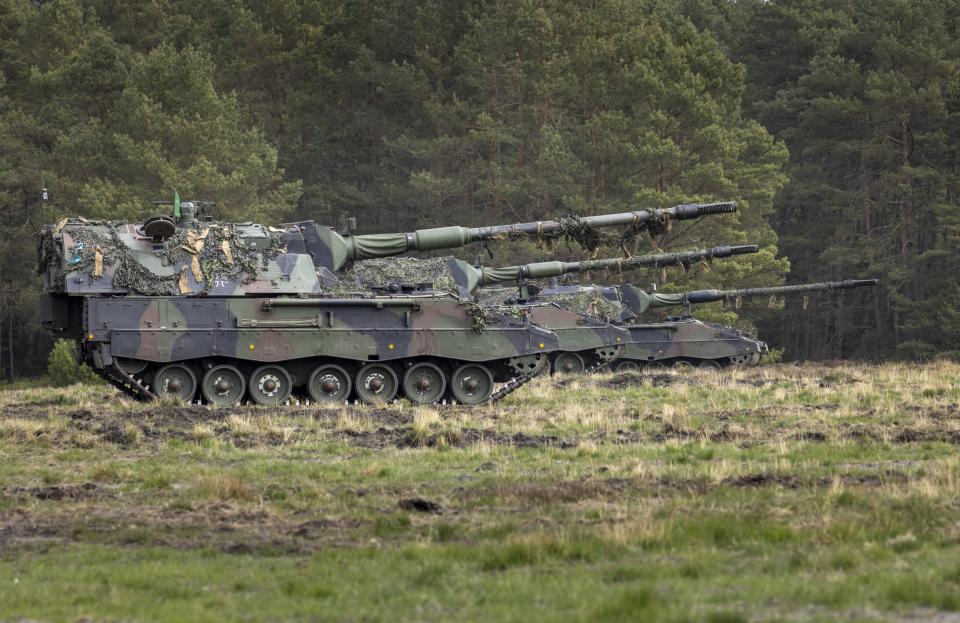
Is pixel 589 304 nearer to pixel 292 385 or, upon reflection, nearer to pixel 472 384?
pixel 472 384

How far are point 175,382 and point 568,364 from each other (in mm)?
14125

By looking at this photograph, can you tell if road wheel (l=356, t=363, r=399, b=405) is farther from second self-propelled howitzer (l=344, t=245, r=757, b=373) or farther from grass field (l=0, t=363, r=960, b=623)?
second self-propelled howitzer (l=344, t=245, r=757, b=373)

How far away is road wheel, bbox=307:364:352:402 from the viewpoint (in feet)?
74.8

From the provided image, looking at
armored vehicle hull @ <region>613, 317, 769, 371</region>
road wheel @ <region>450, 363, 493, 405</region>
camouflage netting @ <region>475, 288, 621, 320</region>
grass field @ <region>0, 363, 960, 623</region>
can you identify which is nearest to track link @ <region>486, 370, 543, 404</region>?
road wheel @ <region>450, 363, 493, 405</region>

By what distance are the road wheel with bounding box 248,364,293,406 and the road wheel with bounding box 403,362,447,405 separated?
212 cm

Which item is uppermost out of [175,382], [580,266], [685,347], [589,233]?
[589,233]

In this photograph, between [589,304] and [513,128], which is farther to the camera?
[513,128]

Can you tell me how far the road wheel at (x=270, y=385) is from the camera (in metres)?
22.4

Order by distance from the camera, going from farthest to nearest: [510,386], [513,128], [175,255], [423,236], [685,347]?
[513,128], [685,347], [423,236], [510,386], [175,255]

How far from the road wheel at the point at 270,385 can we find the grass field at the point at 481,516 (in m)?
2.40

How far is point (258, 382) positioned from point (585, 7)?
33691 millimetres

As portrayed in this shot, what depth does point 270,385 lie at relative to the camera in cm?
2244

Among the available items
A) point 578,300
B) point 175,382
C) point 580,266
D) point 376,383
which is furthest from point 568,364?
point 175,382

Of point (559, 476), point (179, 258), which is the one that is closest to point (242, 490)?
point (559, 476)
